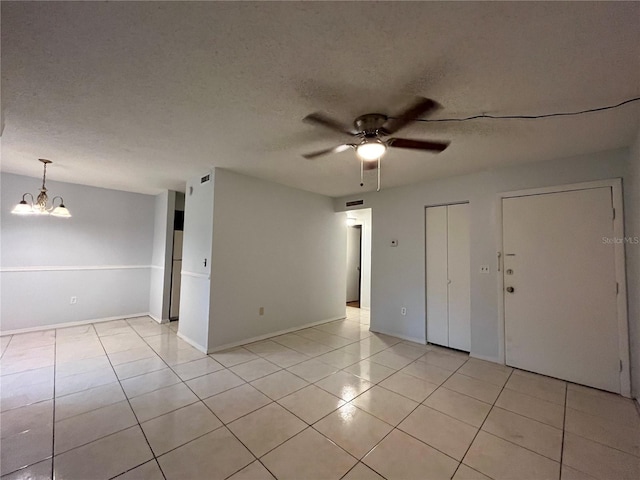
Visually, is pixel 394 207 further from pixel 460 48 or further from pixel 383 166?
pixel 460 48

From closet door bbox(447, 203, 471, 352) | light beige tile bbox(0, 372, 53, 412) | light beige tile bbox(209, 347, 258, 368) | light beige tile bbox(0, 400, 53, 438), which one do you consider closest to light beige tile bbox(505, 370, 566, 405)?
closet door bbox(447, 203, 471, 352)

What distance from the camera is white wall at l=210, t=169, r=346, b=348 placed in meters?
3.55

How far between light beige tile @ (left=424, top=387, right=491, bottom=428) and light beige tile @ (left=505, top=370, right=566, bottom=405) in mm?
610

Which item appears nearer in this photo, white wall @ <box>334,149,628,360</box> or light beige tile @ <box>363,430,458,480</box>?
light beige tile @ <box>363,430,458,480</box>

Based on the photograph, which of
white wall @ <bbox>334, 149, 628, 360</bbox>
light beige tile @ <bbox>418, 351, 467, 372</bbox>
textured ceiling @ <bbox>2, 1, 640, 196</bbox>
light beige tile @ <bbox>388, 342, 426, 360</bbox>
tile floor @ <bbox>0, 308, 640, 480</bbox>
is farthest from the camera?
light beige tile @ <bbox>388, 342, 426, 360</bbox>

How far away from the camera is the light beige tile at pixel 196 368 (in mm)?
2799

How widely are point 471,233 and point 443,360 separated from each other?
167cm

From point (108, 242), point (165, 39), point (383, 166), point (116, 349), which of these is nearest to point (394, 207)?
point (383, 166)

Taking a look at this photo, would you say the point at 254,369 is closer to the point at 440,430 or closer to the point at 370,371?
the point at 370,371

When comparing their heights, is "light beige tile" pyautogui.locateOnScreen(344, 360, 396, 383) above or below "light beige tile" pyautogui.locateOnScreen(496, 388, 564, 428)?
below

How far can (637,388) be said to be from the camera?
7.70 ft

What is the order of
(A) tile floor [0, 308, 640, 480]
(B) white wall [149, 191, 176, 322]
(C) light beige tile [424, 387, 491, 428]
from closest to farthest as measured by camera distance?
(A) tile floor [0, 308, 640, 480] < (C) light beige tile [424, 387, 491, 428] < (B) white wall [149, 191, 176, 322]

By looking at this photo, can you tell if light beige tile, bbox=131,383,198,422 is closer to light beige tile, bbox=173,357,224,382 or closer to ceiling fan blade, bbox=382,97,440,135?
light beige tile, bbox=173,357,224,382

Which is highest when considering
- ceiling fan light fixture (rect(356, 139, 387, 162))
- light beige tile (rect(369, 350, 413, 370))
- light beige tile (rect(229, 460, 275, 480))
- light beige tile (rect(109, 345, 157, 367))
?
ceiling fan light fixture (rect(356, 139, 387, 162))
